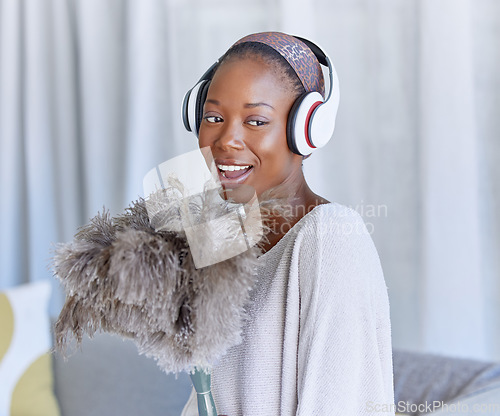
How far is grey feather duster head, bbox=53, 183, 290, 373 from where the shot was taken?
60 cm

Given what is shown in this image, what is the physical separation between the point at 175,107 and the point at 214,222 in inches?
62.2

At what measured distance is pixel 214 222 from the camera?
0.64 m

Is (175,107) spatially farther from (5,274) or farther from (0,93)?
(5,274)

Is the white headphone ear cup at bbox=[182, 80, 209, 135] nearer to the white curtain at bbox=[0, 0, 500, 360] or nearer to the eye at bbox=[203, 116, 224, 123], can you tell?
the eye at bbox=[203, 116, 224, 123]

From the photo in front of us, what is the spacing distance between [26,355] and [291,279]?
4.11 ft

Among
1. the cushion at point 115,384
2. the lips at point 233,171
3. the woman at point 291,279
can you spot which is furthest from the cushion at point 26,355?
the lips at point 233,171

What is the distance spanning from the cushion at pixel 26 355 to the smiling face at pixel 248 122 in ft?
3.82

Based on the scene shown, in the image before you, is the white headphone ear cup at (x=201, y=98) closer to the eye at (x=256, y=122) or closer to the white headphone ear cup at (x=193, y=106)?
the white headphone ear cup at (x=193, y=106)

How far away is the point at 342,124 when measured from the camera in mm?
1911

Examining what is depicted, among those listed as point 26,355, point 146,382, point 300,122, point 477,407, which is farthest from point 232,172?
point 26,355

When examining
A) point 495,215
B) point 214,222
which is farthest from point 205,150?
point 495,215

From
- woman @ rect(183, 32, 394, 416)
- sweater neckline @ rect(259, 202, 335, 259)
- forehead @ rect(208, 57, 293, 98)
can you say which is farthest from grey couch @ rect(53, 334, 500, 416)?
forehead @ rect(208, 57, 293, 98)

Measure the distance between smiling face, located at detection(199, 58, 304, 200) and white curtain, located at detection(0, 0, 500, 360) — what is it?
3.68ft

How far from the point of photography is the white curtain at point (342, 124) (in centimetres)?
175
